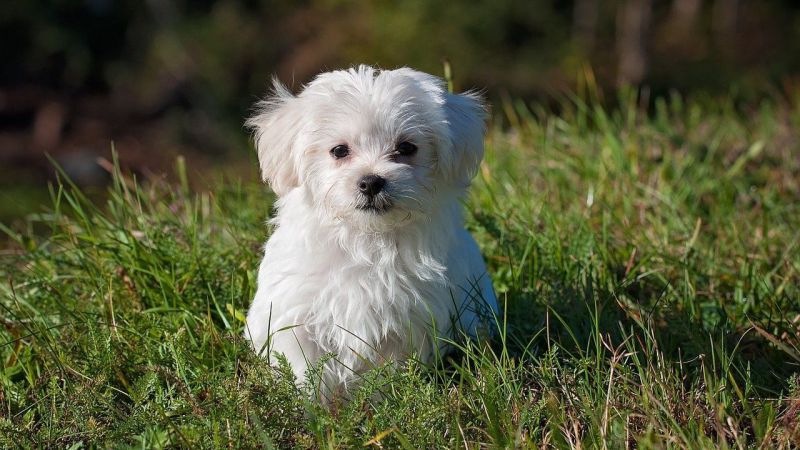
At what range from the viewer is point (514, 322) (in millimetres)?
3859

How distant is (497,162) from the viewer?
581cm

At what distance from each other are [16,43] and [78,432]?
17913 mm

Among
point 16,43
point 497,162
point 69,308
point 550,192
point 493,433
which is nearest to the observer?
point 493,433

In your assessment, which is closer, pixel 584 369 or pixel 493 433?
pixel 493 433

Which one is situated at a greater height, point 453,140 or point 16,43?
point 453,140

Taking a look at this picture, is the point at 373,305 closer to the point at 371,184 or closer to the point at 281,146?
the point at 371,184

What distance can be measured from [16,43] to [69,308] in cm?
1692

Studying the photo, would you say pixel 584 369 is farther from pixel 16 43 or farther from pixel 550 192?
pixel 16 43

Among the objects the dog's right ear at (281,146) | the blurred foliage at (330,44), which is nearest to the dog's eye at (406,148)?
the dog's right ear at (281,146)

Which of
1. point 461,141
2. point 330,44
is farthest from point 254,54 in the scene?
point 461,141

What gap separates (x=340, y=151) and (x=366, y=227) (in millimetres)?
331

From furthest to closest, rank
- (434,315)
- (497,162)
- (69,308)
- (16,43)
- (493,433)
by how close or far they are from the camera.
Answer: (16,43) < (497,162) < (69,308) < (434,315) < (493,433)

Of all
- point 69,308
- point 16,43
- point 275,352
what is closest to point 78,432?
point 275,352

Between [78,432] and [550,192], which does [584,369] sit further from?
[550,192]
